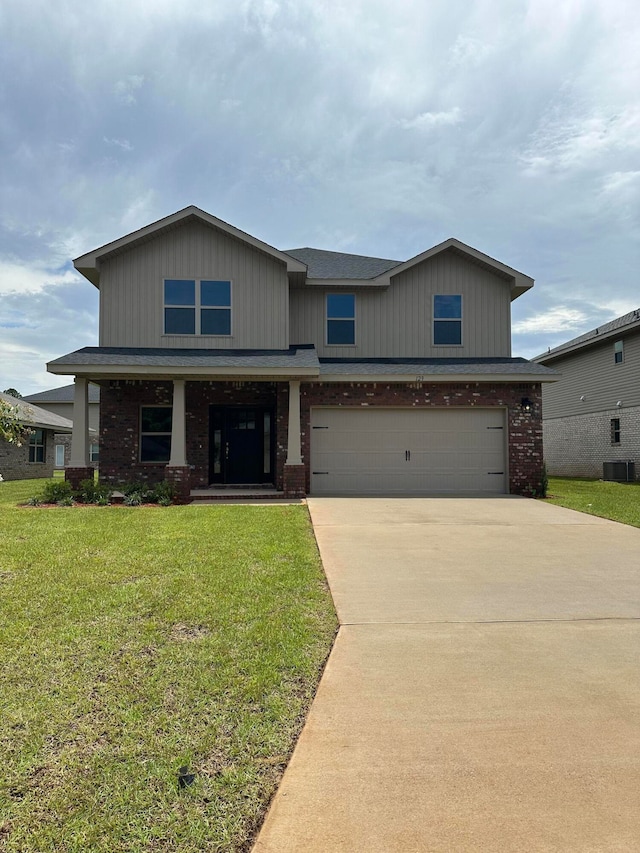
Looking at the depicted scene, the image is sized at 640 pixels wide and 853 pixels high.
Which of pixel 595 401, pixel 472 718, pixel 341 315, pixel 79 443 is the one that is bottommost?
pixel 472 718

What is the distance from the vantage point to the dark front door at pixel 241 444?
1490 centimetres

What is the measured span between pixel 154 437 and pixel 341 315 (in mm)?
6489

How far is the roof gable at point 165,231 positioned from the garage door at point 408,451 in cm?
427

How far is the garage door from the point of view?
46.9 ft

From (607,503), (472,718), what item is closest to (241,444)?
(607,503)

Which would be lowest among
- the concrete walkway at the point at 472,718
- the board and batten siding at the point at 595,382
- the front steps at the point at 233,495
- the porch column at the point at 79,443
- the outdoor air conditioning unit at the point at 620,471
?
the concrete walkway at the point at 472,718

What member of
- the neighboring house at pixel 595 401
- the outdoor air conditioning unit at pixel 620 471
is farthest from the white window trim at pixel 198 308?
the outdoor air conditioning unit at pixel 620 471

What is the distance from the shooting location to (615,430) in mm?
21781

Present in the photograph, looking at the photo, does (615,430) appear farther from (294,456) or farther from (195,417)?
(195,417)

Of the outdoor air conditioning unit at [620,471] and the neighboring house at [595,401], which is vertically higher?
the neighboring house at [595,401]

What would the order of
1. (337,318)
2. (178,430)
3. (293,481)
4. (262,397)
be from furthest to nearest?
(337,318) → (262,397) → (293,481) → (178,430)

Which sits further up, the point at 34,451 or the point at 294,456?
the point at 34,451

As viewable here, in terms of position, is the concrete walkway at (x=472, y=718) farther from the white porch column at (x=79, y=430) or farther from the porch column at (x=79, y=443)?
the white porch column at (x=79, y=430)

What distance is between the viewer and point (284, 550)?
7.01 metres
